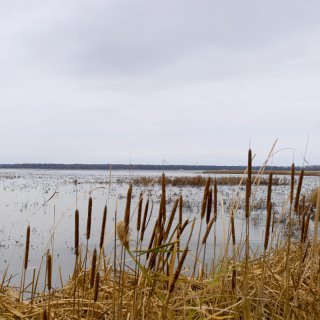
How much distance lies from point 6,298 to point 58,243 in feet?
19.8

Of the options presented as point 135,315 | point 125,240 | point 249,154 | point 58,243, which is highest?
point 249,154

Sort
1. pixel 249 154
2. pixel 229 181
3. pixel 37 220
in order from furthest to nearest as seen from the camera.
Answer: pixel 229 181 < pixel 37 220 < pixel 249 154

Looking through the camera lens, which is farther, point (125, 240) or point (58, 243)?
point (58, 243)

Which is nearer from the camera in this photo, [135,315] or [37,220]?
[135,315]

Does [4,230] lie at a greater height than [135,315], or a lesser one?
lesser

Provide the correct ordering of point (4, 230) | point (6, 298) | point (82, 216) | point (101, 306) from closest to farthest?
point (101, 306)
point (6, 298)
point (4, 230)
point (82, 216)

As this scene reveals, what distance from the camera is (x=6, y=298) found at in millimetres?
3080

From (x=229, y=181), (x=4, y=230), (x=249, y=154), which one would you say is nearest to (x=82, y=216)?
(x=4, y=230)

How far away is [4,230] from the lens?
33.2ft

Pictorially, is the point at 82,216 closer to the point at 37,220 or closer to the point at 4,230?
the point at 37,220

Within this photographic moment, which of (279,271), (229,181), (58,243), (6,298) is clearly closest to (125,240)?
(6,298)

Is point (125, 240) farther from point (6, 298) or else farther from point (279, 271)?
point (279, 271)

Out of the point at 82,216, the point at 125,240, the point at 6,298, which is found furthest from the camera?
the point at 82,216

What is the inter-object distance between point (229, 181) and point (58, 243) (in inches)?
928
